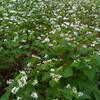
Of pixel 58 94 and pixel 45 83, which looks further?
pixel 45 83

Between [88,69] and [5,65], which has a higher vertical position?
[88,69]

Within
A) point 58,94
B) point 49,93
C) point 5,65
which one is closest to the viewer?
point 58,94

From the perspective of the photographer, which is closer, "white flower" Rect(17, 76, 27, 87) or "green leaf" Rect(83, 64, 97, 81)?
"white flower" Rect(17, 76, 27, 87)

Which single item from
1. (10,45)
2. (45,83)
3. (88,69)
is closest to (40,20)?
(10,45)

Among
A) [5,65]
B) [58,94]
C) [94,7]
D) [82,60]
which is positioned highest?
[82,60]

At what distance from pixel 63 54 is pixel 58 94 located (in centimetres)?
107

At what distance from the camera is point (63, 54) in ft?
8.78

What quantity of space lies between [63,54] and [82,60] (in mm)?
659

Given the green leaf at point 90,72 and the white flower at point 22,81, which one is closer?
the white flower at point 22,81

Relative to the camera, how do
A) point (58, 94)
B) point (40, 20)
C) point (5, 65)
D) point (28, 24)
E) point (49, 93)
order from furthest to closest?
point (40, 20) → point (28, 24) → point (5, 65) → point (49, 93) → point (58, 94)

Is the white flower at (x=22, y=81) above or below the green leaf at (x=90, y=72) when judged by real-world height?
above

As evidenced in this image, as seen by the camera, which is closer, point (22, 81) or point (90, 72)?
point (22, 81)

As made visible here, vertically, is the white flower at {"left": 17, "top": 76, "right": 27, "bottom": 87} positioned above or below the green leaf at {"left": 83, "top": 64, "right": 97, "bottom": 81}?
above

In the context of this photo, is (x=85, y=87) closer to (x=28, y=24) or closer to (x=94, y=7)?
(x=28, y=24)
